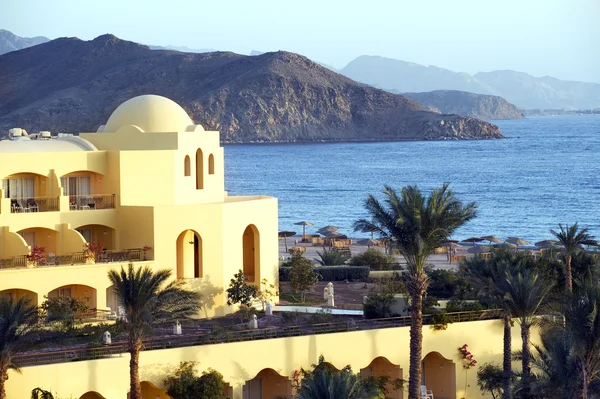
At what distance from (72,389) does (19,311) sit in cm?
260

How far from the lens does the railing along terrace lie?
2855 cm

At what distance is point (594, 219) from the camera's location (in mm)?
102438

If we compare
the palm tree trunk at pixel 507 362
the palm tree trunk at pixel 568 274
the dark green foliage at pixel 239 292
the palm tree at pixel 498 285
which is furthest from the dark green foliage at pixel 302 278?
the palm tree trunk at pixel 507 362

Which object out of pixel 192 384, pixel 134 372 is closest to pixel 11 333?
→ pixel 134 372

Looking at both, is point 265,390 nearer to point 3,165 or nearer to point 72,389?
point 72,389

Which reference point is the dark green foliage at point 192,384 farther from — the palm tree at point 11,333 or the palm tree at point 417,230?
the palm tree at point 417,230

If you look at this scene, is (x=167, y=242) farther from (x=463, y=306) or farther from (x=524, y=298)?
(x=524, y=298)

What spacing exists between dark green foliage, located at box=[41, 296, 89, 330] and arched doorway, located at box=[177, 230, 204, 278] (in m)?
3.71

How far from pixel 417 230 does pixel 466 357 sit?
16.6 ft

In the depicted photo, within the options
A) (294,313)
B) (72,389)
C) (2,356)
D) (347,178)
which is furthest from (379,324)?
(347,178)

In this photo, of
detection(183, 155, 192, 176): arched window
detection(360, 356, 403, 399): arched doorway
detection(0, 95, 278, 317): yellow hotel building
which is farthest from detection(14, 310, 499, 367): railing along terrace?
detection(183, 155, 192, 176): arched window

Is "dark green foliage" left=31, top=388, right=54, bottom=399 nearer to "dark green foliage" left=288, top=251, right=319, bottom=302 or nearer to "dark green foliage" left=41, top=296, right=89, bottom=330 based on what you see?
"dark green foliage" left=41, top=296, right=89, bottom=330

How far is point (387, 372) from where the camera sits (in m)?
33.6

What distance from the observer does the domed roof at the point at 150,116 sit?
1540 inches
